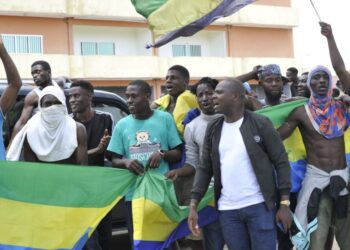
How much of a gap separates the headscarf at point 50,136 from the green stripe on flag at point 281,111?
1.81 m

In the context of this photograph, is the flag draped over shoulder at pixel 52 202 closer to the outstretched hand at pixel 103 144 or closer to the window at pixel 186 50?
the outstretched hand at pixel 103 144

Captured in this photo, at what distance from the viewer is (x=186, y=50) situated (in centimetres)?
2930

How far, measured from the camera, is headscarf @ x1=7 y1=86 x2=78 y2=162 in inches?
177

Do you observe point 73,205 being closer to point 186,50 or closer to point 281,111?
point 281,111

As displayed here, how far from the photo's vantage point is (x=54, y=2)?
2506 cm

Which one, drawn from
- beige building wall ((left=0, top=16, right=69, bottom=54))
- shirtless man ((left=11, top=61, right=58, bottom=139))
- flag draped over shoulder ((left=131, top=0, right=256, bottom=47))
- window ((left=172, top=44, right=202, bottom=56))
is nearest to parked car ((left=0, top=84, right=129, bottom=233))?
shirtless man ((left=11, top=61, right=58, bottom=139))

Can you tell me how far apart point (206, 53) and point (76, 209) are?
26410 mm

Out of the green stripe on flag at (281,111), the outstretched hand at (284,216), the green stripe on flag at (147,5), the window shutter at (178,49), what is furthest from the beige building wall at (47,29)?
the outstretched hand at (284,216)

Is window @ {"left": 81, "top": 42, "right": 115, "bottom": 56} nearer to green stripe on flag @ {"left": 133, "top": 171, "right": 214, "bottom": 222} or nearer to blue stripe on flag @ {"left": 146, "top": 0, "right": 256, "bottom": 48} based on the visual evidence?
blue stripe on flag @ {"left": 146, "top": 0, "right": 256, "bottom": 48}

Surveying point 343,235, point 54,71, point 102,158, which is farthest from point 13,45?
point 343,235

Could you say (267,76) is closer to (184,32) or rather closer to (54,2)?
(184,32)

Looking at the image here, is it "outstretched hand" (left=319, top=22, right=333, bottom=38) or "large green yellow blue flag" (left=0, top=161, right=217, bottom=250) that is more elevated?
"outstretched hand" (left=319, top=22, right=333, bottom=38)

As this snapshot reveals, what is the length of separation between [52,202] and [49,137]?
543mm

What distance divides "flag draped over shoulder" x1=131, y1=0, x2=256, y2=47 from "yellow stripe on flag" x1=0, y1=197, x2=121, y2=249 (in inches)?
69.0
